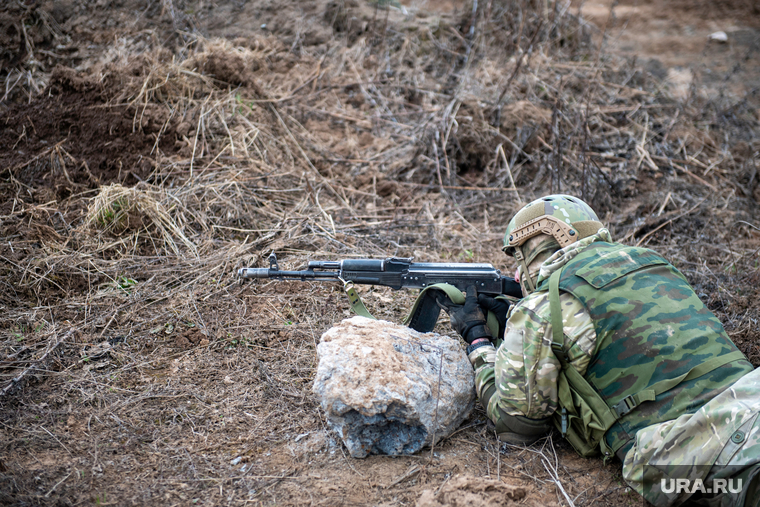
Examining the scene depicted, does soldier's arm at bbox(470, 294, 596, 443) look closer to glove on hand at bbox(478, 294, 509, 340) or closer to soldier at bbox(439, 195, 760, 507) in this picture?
soldier at bbox(439, 195, 760, 507)

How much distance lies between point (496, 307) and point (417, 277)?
1.96ft

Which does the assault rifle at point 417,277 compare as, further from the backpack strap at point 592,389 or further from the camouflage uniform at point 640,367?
the backpack strap at point 592,389

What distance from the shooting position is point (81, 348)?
3.82 m

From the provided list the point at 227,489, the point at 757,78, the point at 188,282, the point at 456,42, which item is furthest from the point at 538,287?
the point at 757,78

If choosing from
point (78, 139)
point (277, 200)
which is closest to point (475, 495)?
point (277, 200)

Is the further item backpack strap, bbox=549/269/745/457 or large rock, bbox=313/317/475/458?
large rock, bbox=313/317/475/458

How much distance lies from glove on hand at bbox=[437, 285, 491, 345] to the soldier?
1.78ft

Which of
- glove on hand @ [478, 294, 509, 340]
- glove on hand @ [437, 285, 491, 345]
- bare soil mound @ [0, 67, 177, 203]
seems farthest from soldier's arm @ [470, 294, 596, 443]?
bare soil mound @ [0, 67, 177, 203]

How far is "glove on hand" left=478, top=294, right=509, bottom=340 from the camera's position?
373 centimetres

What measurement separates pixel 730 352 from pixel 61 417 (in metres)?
3.73

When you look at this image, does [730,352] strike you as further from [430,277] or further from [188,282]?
[188,282]

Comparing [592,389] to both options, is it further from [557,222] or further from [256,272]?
[256,272]

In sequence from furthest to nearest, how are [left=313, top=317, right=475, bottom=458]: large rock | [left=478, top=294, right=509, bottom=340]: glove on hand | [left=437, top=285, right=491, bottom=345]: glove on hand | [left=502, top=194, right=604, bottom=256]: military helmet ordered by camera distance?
[left=478, top=294, right=509, bottom=340]: glove on hand → [left=437, top=285, right=491, bottom=345]: glove on hand → [left=502, top=194, right=604, bottom=256]: military helmet → [left=313, top=317, right=475, bottom=458]: large rock

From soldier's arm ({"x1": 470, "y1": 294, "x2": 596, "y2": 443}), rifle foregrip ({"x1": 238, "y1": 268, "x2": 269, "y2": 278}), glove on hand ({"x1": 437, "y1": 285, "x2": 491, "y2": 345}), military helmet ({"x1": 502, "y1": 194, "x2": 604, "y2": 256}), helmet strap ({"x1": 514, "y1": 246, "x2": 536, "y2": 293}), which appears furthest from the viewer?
rifle foregrip ({"x1": 238, "y1": 268, "x2": 269, "y2": 278})
